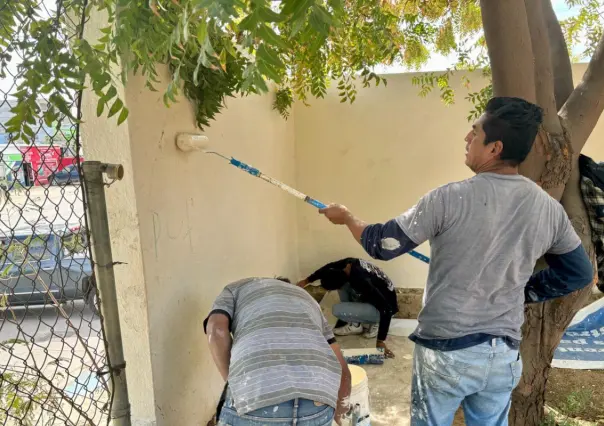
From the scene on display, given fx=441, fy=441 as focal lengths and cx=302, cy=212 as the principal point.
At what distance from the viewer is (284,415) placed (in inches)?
56.7

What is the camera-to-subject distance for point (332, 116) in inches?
178

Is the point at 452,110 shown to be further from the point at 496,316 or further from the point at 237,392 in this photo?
the point at 237,392

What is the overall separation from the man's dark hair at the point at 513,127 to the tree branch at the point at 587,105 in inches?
31.0

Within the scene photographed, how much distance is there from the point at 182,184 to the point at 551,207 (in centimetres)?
154

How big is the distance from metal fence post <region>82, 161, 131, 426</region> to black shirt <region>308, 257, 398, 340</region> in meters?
2.49

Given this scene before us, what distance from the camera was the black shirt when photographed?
11.9 feet

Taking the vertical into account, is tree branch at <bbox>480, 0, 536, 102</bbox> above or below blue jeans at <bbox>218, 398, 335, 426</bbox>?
above

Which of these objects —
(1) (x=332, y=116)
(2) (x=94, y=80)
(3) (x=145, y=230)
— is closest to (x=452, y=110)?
(1) (x=332, y=116)

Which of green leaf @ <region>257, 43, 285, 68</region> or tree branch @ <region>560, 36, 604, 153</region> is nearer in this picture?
green leaf @ <region>257, 43, 285, 68</region>

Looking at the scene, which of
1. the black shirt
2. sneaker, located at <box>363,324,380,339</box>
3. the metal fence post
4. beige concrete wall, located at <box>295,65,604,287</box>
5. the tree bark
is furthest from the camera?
beige concrete wall, located at <box>295,65,604,287</box>

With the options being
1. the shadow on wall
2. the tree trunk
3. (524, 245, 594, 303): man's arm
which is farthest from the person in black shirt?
(524, 245, 594, 303): man's arm

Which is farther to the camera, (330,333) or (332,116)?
(332,116)

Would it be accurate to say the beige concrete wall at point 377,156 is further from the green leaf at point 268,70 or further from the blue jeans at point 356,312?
the green leaf at point 268,70

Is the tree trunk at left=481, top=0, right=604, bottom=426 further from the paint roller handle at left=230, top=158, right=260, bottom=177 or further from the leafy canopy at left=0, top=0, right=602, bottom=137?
the paint roller handle at left=230, top=158, right=260, bottom=177
